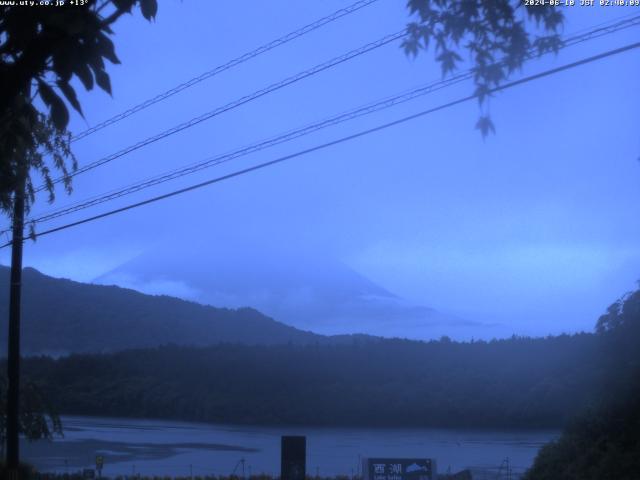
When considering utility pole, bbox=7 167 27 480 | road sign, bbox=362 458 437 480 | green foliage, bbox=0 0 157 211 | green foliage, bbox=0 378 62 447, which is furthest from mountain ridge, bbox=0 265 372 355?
green foliage, bbox=0 0 157 211

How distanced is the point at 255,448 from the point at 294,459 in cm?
1149

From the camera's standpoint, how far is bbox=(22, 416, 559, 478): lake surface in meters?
21.3

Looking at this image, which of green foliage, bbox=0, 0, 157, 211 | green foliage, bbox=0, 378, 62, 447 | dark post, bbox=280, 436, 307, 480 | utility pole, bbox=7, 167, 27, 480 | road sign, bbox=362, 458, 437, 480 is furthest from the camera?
green foliage, bbox=0, 378, 62, 447

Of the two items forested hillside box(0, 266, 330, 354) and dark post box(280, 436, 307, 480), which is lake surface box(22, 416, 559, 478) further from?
forested hillside box(0, 266, 330, 354)

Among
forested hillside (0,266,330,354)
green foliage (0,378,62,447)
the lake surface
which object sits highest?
forested hillside (0,266,330,354)

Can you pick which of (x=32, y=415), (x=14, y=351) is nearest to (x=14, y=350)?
(x=14, y=351)

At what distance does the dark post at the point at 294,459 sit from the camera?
14.6 metres

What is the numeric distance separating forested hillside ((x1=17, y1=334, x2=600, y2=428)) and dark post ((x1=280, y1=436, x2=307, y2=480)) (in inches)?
268

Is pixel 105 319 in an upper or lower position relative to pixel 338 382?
upper

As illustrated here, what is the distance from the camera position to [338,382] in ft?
99.5

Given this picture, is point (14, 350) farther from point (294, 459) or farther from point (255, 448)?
point (255, 448)

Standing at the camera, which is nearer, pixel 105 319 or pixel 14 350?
pixel 14 350

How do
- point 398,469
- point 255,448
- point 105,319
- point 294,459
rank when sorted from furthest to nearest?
point 105,319, point 255,448, point 294,459, point 398,469

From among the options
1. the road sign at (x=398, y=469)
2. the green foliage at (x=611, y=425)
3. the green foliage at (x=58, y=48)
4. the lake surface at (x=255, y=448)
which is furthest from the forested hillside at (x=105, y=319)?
the green foliage at (x=58, y=48)
